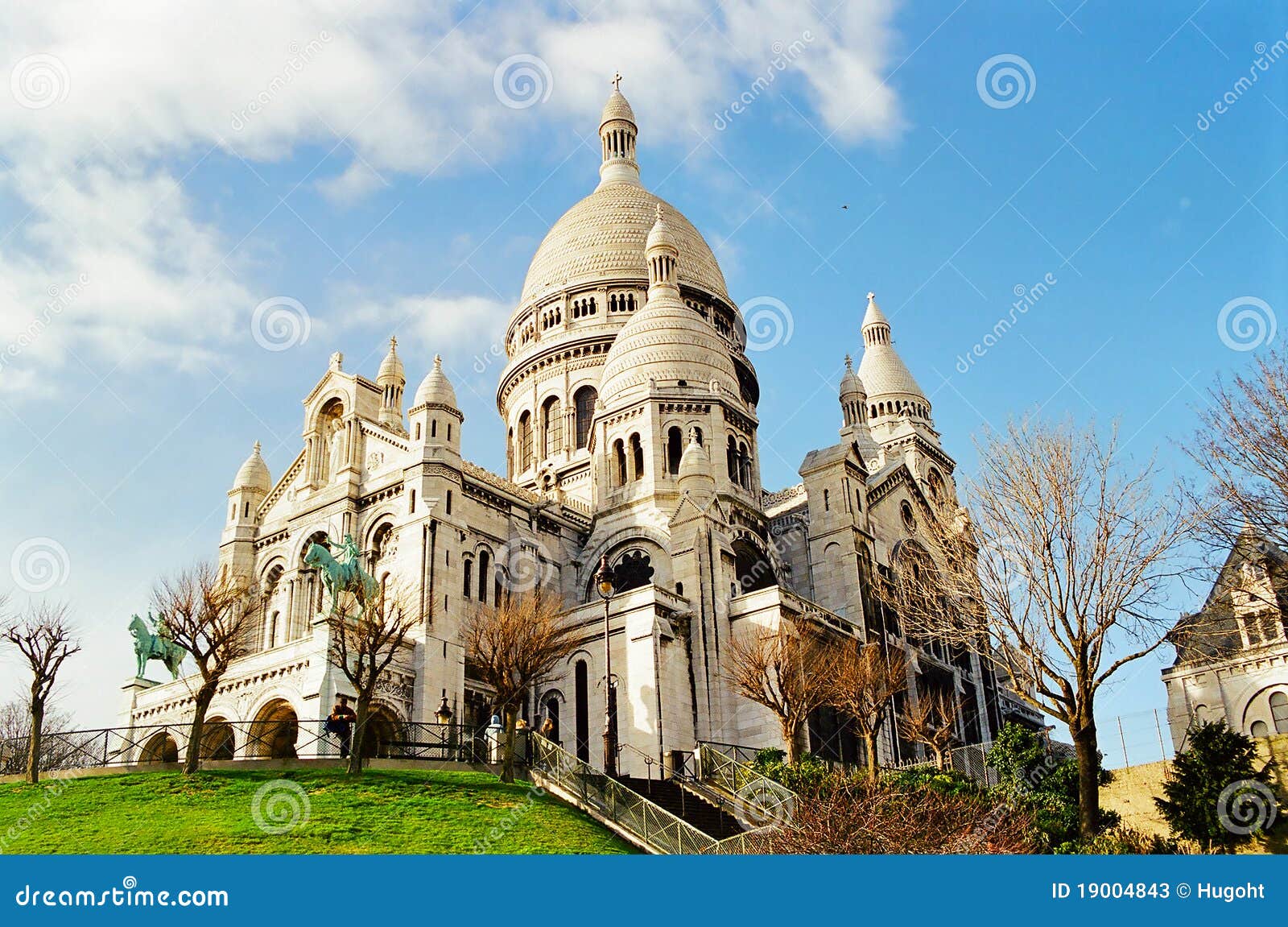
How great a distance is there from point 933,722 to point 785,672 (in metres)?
16.0

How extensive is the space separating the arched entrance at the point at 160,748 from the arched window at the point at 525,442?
92.7ft

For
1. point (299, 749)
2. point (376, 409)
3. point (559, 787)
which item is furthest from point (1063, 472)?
point (376, 409)

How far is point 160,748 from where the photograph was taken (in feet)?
139

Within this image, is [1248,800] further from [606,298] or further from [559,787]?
[606,298]

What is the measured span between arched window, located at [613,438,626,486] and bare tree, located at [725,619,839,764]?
11.8 meters

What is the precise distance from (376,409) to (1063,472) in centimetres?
3199

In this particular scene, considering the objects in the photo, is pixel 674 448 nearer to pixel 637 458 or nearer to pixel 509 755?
pixel 637 458

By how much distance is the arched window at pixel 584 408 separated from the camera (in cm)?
6588

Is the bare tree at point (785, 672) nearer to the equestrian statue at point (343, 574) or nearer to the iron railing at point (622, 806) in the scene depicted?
the iron railing at point (622, 806)

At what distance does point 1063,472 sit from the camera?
26.9 meters

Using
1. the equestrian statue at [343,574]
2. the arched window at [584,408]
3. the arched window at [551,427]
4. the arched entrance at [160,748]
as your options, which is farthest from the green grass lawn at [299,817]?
the arched window at [551,427]

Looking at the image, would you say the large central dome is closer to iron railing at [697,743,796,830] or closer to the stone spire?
the stone spire

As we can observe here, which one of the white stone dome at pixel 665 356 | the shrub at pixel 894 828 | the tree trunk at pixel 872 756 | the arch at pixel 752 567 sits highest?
the white stone dome at pixel 665 356

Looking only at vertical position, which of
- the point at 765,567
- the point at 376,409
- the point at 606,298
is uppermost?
the point at 606,298
